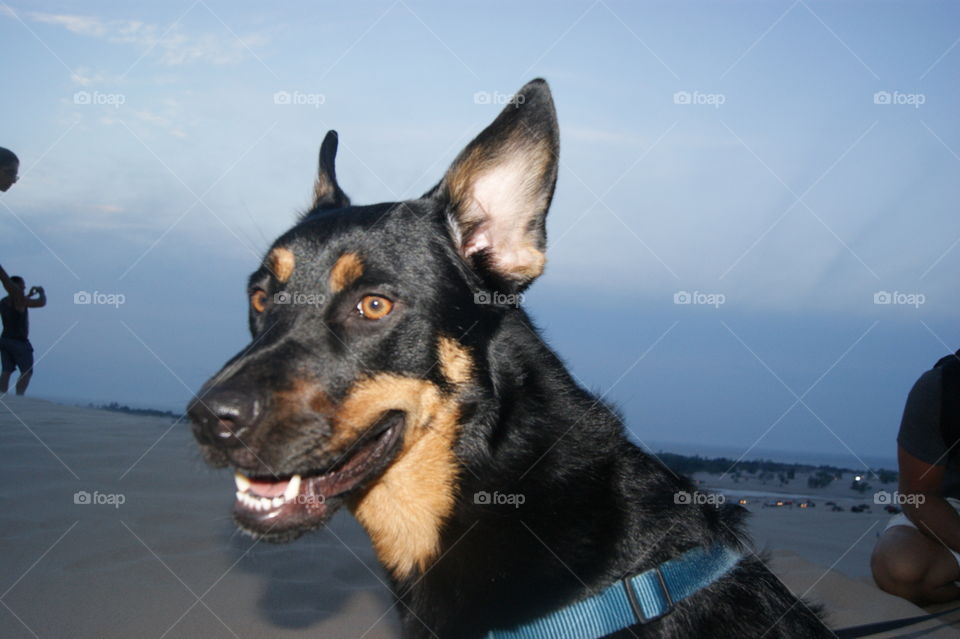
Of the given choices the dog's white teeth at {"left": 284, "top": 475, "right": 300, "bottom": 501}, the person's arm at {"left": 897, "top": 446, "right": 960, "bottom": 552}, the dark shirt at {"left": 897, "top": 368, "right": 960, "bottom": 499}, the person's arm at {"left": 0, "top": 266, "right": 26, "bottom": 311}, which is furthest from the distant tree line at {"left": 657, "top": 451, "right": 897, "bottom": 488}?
the person's arm at {"left": 0, "top": 266, "right": 26, "bottom": 311}

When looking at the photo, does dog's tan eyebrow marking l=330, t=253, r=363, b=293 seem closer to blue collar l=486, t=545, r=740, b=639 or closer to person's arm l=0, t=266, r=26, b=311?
blue collar l=486, t=545, r=740, b=639

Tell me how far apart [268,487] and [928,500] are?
4.20 m

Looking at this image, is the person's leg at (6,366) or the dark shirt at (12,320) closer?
the dark shirt at (12,320)

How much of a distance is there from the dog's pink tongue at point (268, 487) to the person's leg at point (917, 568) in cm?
425

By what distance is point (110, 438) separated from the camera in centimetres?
725

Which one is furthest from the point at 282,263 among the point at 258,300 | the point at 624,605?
the point at 624,605

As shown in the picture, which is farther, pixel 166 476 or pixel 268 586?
pixel 166 476

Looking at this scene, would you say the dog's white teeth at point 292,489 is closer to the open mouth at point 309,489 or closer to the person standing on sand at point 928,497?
the open mouth at point 309,489

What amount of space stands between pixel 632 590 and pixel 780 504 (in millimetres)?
7760

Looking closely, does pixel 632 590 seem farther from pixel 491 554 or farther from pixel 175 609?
pixel 175 609

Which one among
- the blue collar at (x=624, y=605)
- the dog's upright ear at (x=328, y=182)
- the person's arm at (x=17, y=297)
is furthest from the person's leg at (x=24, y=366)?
the blue collar at (x=624, y=605)

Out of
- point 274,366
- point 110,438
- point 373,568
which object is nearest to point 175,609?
point 373,568

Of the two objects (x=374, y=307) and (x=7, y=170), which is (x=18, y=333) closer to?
(x=7, y=170)

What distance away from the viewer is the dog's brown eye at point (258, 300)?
9.97ft
